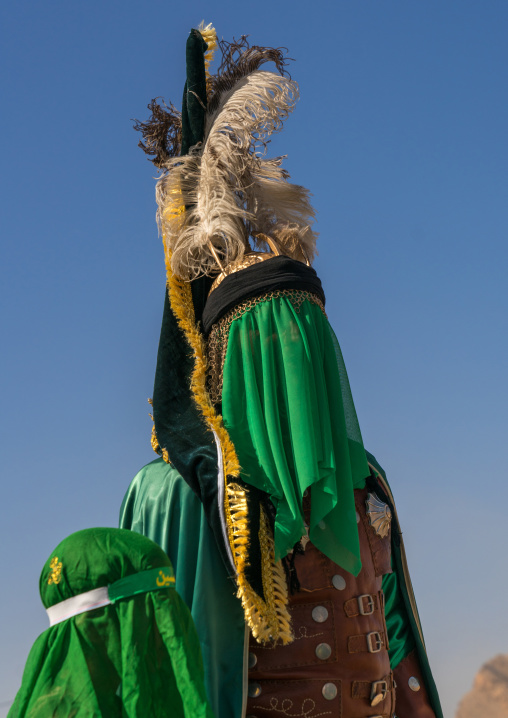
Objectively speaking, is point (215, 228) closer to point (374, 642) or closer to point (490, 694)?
point (374, 642)

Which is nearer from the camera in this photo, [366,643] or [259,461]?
[259,461]

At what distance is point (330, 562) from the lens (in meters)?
3.36

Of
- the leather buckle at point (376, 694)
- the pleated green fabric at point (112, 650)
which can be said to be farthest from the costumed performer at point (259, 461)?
the pleated green fabric at point (112, 650)

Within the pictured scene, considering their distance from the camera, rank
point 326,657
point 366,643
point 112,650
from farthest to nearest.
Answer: point 366,643, point 326,657, point 112,650

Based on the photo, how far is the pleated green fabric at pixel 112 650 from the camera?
93.2 inches

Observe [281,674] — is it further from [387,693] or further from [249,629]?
[387,693]

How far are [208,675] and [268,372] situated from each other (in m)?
1.10

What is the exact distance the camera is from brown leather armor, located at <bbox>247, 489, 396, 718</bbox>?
318cm

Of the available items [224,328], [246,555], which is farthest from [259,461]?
[224,328]

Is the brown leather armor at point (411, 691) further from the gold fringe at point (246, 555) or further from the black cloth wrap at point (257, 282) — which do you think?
the black cloth wrap at point (257, 282)

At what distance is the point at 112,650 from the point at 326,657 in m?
1.07

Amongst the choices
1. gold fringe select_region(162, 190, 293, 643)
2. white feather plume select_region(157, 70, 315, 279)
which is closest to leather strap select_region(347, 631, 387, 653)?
gold fringe select_region(162, 190, 293, 643)

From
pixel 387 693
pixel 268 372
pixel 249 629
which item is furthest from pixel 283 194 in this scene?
pixel 387 693

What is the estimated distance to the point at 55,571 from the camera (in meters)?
2.56
